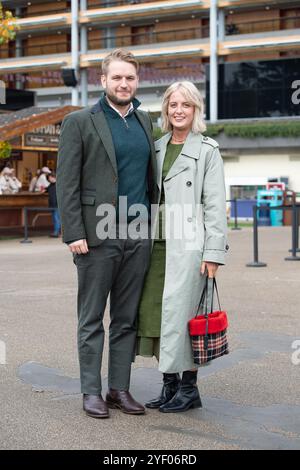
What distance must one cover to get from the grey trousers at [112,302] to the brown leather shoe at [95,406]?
0.04 m

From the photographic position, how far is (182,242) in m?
4.54

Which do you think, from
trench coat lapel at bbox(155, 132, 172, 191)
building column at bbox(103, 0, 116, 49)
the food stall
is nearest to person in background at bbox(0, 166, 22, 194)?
the food stall

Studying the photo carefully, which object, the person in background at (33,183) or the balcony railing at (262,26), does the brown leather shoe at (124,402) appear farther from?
the balcony railing at (262,26)

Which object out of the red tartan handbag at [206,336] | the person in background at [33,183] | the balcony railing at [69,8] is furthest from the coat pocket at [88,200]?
the balcony railing at [69,8]

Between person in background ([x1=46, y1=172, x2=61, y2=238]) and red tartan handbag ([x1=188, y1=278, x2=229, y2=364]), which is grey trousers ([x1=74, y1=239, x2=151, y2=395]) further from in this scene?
person in background ([x1=46, y1=172, x2=61, y2=238])

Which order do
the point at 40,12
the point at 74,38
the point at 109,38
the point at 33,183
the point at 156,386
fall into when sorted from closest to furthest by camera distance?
the point at 156,386
the point at 33,183
the point at 74,38
the point at 109,38
the point at 40,12

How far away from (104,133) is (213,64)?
39.0m

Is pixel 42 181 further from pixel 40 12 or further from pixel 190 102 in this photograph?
pixel 40 12

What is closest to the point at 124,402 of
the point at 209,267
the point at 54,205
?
the point at 209,267

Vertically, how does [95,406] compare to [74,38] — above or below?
below

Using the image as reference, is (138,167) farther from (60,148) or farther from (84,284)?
(84,284)

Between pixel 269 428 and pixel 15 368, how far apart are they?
2.14 meters

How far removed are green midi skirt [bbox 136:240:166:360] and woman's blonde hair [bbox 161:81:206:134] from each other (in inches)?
27.3

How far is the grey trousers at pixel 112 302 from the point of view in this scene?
4.52 meters
